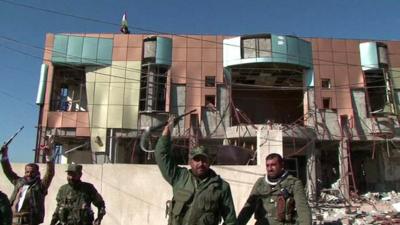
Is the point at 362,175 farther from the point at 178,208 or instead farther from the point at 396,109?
the point at 178,208

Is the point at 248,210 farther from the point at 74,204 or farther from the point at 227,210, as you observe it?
the point at 74,204

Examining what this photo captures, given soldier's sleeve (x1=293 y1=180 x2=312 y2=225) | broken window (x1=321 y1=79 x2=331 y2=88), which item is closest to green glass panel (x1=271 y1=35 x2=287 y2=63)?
broken window (x1=321 y1=79 x2=331 y2=88)

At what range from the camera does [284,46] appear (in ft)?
81.3

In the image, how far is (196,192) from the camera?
3680mm

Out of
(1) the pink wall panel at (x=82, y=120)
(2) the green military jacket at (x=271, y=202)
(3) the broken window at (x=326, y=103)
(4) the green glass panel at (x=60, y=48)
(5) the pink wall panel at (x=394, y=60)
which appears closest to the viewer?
(2) the green military jacket at (x=271, y=202)

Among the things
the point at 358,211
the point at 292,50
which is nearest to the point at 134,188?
the point at 358,211

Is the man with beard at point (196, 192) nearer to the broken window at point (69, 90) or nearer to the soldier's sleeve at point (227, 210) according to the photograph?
the soldier's sleeve at point (227, 210)

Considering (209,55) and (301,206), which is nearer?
(301,206)

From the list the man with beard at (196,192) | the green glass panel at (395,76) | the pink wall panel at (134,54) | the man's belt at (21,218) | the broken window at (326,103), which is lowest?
the man's belt at (21,218)

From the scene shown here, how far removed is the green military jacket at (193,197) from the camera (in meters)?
3.63

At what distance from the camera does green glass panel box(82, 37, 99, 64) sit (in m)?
25.3

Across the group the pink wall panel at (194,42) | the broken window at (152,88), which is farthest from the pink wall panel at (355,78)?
the broken window at (152,88)

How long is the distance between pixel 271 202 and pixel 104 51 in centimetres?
2280

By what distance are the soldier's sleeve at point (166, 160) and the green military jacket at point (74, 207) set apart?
194 centimetres
